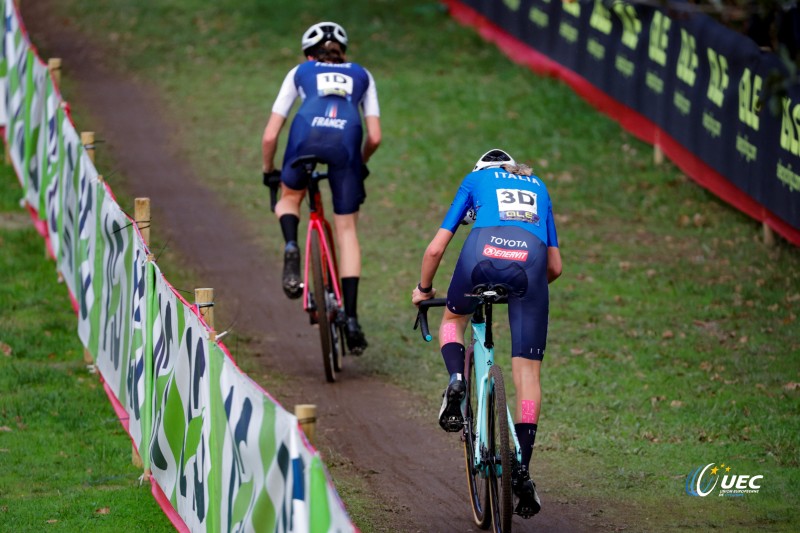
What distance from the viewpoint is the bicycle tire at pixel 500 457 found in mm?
7023

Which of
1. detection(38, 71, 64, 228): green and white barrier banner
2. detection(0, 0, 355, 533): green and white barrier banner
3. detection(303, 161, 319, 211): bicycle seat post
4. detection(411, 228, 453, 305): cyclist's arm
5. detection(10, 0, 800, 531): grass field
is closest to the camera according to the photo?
detection(0, 0, 355, 533): green and white barrier banner

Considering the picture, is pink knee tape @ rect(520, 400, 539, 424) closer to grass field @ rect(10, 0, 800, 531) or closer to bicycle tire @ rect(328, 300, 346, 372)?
grass field @ rect(10, 0, 800, 531)

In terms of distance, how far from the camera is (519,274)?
7516 mm

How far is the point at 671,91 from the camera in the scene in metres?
17.1

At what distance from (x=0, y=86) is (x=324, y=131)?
7.25 m

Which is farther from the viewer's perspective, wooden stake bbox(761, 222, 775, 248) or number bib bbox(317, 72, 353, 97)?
wooden stake bbox(761, 222, 775, 248)

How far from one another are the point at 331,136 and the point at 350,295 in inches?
52.9

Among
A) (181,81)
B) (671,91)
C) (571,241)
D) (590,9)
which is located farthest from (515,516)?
(181,81)

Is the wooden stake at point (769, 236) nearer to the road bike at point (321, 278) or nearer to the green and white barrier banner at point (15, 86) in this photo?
the road bike at point (321, 278)

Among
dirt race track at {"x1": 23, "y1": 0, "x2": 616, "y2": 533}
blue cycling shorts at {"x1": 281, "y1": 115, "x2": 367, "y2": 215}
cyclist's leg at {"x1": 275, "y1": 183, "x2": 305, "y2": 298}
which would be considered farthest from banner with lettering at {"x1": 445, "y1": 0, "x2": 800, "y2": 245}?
dirt race track at {"x1": 23, "y1": 0, "x2": 616, "y2": 533}

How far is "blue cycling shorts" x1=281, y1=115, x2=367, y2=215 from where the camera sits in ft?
35.3

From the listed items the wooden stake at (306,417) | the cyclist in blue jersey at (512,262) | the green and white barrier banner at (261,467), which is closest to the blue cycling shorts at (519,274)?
the cyclist in blue jersey at (512,262)

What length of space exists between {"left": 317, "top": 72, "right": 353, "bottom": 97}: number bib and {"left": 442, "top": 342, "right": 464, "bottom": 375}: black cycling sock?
3.52 m

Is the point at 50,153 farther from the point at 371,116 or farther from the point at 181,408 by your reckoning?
the point at 181,408
